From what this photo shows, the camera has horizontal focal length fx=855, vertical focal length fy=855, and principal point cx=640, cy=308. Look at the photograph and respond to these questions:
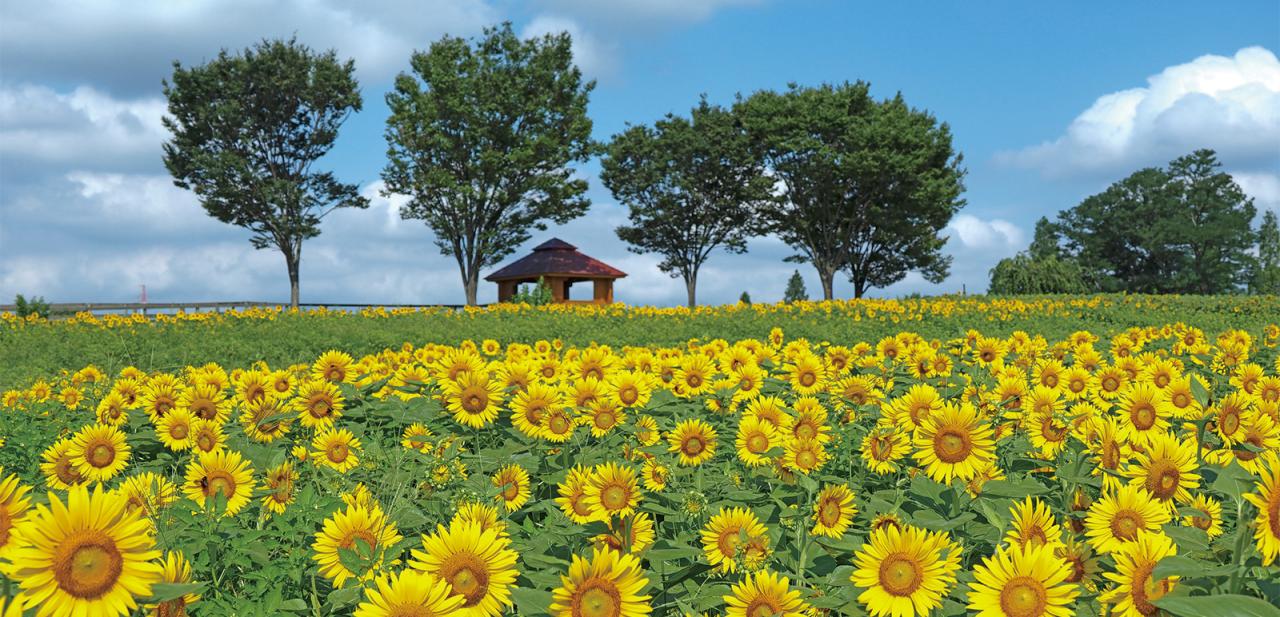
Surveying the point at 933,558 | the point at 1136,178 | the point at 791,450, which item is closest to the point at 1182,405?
the point at 791,450

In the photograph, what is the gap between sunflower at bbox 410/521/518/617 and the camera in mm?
1629

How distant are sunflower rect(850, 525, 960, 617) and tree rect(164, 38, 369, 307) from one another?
36.3 m

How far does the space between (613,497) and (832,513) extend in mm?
635

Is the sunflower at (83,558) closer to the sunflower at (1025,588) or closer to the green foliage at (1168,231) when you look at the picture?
the sunflower at (1025,588)

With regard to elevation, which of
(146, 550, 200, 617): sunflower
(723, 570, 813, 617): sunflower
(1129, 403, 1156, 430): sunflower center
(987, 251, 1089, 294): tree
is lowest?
(723, 570, 813, 617): sunflower

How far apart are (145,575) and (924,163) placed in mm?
39692

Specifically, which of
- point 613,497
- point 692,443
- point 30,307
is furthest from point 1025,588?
point 30,307

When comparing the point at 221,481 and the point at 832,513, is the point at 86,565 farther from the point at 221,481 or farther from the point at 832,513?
the point at 832,513

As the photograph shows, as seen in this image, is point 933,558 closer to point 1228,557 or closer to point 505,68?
point 1228,557

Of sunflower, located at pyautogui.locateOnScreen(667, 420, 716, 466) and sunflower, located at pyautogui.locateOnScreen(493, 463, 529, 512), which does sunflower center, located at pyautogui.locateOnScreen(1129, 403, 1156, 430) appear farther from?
sunflower, located at pyautogui.locateOnScreen(493, 463, 529, 512)

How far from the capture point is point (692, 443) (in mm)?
2996

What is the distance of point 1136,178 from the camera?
186ft

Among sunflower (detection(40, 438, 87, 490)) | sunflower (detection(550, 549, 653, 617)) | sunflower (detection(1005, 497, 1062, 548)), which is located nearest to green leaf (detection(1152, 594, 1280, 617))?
sunflower (detection(1005, 497, 1062, 548))

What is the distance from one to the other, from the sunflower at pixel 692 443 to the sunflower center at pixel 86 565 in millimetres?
1872
